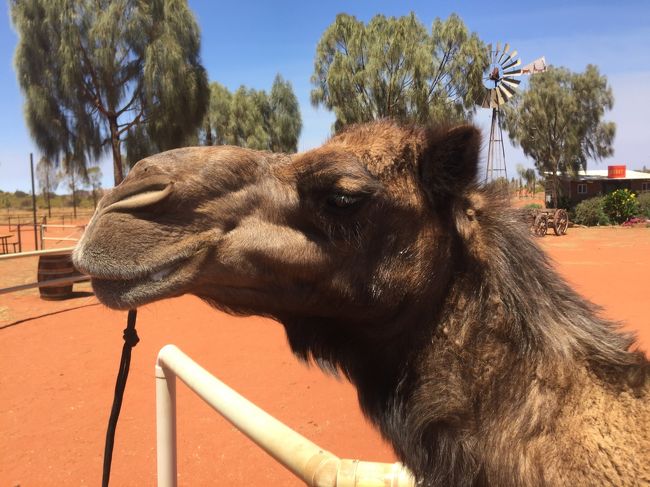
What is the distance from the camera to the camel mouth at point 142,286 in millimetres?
1527

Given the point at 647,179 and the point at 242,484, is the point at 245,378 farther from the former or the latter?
the point at 647,179

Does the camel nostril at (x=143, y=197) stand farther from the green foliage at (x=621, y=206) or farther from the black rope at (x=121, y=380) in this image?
the green foliage at (x=621, y=206)

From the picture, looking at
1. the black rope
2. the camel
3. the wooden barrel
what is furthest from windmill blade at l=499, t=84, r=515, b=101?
the black rope

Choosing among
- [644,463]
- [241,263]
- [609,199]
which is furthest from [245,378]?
[609,199]

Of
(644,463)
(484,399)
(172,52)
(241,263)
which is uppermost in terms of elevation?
(172,52)

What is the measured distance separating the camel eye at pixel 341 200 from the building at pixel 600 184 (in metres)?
42.6

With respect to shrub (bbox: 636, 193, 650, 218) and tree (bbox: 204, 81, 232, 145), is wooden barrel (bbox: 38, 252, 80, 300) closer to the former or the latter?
tree (bbox: 204, 81, 232, 145)

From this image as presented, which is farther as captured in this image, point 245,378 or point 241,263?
point 245,378

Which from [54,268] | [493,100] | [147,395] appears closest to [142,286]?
[147,395]

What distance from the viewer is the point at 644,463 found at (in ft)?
4.41

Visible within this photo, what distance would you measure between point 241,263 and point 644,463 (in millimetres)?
1299

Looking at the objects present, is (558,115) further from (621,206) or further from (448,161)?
(448,161)

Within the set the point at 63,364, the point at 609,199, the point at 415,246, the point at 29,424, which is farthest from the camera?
the point at 609,199

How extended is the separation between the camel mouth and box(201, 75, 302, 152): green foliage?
119 ft
